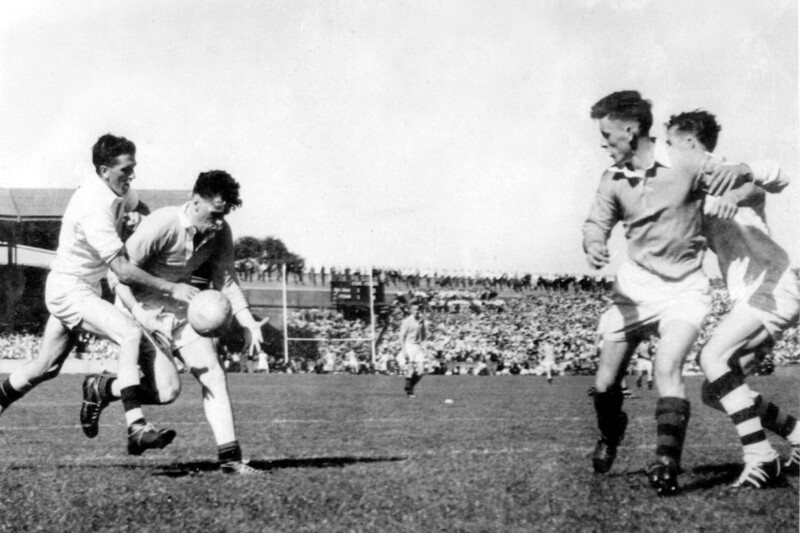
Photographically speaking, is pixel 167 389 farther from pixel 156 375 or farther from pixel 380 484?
pixel 380 484

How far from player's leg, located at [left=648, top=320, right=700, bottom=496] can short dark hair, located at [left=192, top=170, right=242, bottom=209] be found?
8.77 feet

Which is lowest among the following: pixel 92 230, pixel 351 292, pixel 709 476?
pixel 351 292

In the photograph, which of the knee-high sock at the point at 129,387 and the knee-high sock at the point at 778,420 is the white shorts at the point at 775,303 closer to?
the knee-high sock at the point at 778,420

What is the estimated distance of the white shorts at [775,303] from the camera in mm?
5508

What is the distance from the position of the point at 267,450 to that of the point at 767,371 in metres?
30.7

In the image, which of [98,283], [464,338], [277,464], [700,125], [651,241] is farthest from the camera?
[464,338]

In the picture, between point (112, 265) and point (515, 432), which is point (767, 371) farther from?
point (112, 265)

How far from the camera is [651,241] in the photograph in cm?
539

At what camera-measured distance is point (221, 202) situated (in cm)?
609

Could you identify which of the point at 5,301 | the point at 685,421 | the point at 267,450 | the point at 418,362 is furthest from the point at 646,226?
the point at 5,301

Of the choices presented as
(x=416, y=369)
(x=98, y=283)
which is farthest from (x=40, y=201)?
(x=98, y=283)

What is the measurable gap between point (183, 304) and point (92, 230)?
72cm

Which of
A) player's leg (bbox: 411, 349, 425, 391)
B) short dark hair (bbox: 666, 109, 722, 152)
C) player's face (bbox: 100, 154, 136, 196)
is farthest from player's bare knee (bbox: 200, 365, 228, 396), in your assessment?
player's leg (bbox: 411, 349, 425, 391)

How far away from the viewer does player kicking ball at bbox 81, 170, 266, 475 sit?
6070 millimetres
